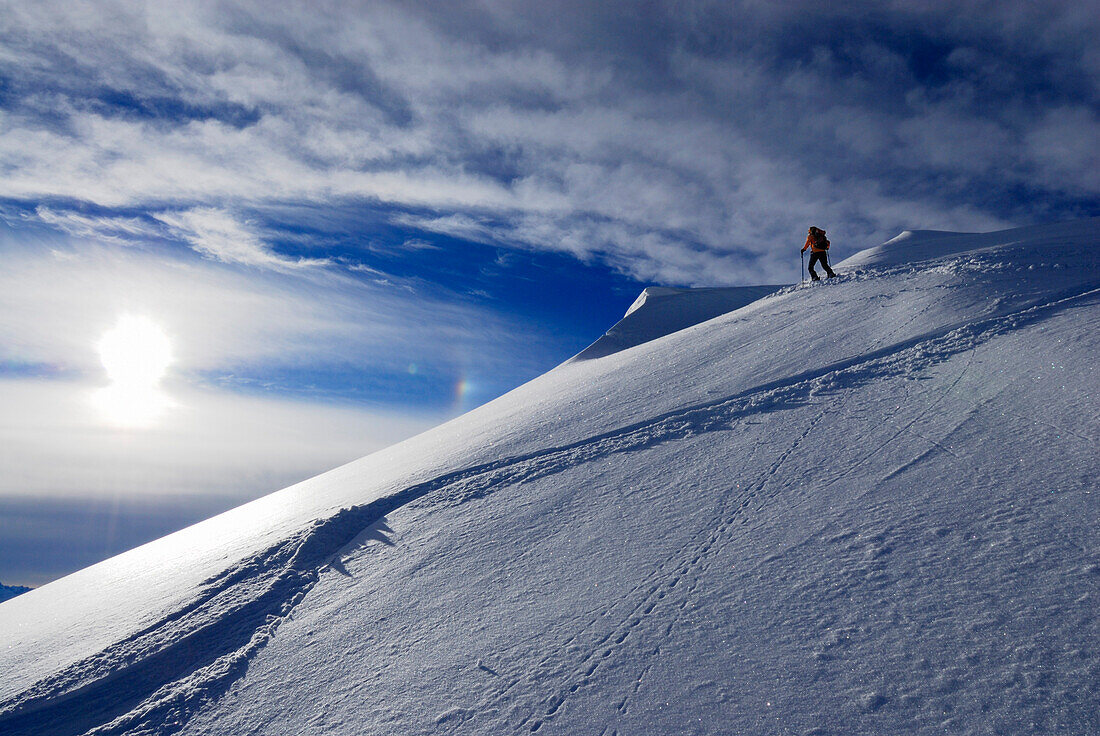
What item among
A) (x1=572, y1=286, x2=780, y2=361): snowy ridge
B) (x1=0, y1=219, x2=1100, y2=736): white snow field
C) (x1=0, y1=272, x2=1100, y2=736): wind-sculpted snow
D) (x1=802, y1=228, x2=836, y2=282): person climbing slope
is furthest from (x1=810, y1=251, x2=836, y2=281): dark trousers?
(x1=572, y1=286, x2=780, y2=361): snowy ridge

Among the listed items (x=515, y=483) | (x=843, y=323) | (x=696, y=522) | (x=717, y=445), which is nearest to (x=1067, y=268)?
(x=843, y=323)

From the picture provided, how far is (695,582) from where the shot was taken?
3.11 meters

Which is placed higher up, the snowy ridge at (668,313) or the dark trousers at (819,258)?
the snowy ridge at (668,313)

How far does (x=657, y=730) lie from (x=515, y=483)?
2.94 metres

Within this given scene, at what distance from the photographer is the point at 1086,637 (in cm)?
223

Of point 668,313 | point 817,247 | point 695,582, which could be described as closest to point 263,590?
point 695,582

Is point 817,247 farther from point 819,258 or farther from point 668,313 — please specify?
point 668,313

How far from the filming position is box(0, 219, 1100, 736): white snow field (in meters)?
2.36

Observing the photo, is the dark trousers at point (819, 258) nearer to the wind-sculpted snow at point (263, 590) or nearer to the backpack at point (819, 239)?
the backpack at point (819, 239)

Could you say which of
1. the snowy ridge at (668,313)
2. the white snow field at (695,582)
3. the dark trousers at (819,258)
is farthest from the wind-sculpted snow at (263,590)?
the snowy ridge at (668,313)

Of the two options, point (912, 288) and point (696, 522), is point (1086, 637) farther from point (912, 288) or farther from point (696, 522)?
point (912, 288)

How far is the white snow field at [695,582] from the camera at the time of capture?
7.74 ft

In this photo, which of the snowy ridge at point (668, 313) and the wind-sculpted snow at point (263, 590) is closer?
the wind-sculpted snow at point (263, 590)

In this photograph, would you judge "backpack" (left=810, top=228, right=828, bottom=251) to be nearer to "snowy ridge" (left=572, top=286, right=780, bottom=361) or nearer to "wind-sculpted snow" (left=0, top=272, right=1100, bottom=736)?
"wind-sculpted snow" (left=0, top=272, right=1100, bottom=736)
